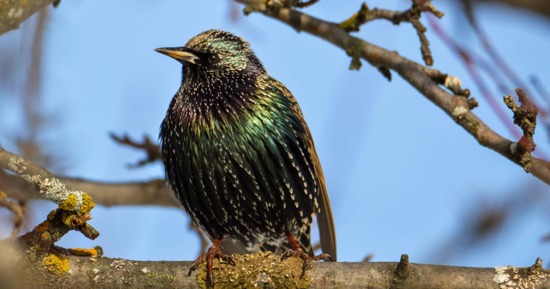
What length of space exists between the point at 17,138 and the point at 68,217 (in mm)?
429

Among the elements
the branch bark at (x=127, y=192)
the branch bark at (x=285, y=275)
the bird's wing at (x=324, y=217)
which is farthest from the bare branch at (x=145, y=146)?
the branch bark at (x=285, y=275)

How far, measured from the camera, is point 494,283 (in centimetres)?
295

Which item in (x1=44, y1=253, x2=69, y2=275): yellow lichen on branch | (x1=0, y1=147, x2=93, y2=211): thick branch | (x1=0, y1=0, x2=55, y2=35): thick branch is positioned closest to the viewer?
(x1=0, y1=147, x2=93, y2=211): thick branch

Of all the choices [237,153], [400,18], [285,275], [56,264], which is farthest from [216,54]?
[56,264]

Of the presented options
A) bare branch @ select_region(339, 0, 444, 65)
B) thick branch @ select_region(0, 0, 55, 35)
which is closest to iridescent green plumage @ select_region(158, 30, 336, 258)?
bare branch @ select_region(339, 0, 444, 65)

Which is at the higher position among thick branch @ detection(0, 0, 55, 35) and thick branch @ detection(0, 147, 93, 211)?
thick branch @ detection(0, 0, 55, 35)

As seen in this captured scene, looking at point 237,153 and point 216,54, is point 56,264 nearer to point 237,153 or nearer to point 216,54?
point 237,153

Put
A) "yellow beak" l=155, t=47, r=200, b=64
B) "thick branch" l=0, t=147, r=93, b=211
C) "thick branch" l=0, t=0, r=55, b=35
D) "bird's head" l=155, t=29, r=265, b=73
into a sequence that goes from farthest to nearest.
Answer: "bird's head" l=155, t=29, r=265, b=73 → "yellow beak" l=155, t=47, r=200, b=64 → "thick branch" l=0, t=0, r=55, b=35 → "thick branch" l=0, t=147, r=93, b=211

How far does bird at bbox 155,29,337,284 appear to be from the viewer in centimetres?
407

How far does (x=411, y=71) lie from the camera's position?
4.11 m

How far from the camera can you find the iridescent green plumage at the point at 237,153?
406 cm

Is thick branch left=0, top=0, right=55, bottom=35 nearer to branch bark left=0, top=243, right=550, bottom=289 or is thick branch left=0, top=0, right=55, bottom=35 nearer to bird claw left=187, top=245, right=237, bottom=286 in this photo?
branch bark left=0, top=243, right=550, bottom=289

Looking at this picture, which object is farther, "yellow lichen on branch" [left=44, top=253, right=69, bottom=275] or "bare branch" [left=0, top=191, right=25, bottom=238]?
"bare branch" [left=0, top=191, right=25, bottom=238]

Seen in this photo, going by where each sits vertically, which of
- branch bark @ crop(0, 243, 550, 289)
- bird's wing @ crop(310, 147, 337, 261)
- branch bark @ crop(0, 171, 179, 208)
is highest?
branch bark @ crop(0, 171, 179, 208)
